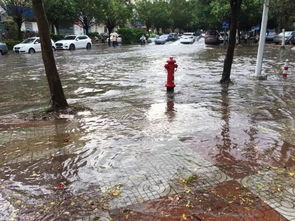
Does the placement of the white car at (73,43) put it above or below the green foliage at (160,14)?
below

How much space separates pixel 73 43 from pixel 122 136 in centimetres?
3241

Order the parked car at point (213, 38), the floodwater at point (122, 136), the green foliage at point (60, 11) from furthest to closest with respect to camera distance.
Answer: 1. the parked car at point (213, 38)
2. the green foliage at point (60, 11)
3. the floodwater at point (122, 136)

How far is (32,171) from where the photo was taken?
5129 millimetres

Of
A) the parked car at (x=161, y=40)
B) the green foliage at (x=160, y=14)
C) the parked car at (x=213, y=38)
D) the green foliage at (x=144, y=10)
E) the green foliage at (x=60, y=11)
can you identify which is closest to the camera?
the green foliage at (x=60, y=11)

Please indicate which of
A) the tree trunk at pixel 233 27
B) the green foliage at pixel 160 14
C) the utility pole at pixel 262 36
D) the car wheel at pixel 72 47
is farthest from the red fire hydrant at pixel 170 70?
the green foliage at pixel 160 14

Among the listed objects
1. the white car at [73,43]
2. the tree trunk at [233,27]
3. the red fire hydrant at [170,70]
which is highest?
the tree trunk at [233,27]

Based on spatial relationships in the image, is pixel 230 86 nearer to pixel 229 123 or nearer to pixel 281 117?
pixel 281 117

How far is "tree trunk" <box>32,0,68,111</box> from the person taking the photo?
794 centimetres

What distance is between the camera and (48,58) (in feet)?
27.1

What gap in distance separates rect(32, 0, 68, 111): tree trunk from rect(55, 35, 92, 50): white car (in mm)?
29392

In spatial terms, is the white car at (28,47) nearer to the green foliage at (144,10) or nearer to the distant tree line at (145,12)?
the distant tree line at (145,12)

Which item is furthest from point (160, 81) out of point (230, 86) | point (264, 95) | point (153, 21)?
point (153, 21)

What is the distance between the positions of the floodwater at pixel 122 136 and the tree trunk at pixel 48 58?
0.73 metres

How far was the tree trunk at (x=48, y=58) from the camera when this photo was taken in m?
7.94
